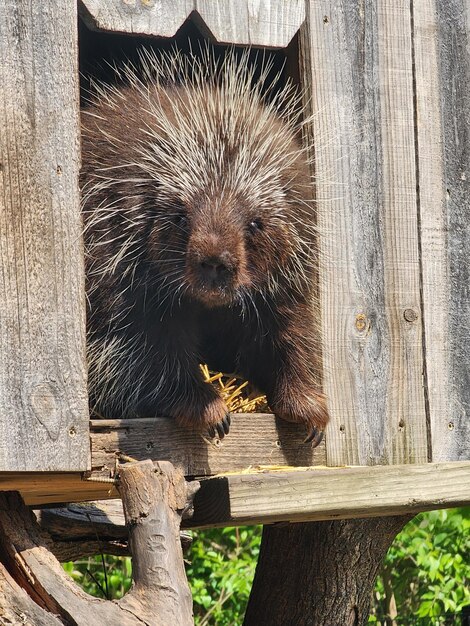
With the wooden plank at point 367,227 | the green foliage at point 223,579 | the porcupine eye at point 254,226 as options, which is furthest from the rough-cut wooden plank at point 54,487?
the green foliage at point 223,579

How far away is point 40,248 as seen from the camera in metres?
3.07

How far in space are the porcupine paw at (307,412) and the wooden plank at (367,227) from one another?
0.35ft

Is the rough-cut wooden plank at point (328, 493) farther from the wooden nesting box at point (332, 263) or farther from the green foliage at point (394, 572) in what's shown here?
the green foliage at point (394, 572)

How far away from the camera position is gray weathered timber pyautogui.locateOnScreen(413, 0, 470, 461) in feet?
13.4

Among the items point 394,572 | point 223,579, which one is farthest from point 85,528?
point 394,572

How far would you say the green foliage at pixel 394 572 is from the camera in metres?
6.13

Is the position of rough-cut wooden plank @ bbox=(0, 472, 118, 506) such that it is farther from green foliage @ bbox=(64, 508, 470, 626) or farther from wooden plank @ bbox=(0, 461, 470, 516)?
green foliage @ bbox=(64, 508, 470, 626)

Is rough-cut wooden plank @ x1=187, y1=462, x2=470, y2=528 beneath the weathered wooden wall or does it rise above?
beneath

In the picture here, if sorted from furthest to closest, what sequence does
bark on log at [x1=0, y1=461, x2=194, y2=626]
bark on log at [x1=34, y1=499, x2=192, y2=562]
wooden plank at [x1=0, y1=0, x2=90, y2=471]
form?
bark on log at [x1=34, y1=499, x2=192, y2=562] → wooden plank at [x1=0, y1=0, x2=90, y2=471] → bark on log at [x1=0, y1=461, x2=194, y2=626]

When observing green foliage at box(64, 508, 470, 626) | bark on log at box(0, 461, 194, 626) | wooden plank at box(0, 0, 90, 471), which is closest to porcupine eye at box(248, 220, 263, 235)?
wooden plank at box(0, 0, 90, 471)

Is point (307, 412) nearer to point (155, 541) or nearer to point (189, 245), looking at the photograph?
point (189, 245)

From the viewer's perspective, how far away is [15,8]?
3.12 m

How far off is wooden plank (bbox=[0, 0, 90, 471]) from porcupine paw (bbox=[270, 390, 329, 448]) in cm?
86

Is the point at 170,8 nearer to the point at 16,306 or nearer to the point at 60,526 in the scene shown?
the point at 16,306
